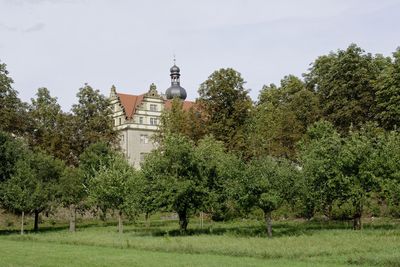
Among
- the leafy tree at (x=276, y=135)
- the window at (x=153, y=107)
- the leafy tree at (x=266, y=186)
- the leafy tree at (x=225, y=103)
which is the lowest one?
the leafy tree at (x=266, y=186)

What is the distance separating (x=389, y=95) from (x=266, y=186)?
24.2m

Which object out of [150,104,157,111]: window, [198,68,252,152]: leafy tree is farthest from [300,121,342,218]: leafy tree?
[150,104,157,111]: window

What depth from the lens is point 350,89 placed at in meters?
58.0

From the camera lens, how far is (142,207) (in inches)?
1565

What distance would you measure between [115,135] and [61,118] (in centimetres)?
665

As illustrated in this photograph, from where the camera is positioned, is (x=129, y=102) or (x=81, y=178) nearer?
(x=81, y=178)

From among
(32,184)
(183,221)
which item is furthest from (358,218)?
(32,184)

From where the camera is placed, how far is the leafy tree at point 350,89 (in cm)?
5741

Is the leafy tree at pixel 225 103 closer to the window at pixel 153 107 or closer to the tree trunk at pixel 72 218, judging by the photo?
the tree trunk at pixel 72 218

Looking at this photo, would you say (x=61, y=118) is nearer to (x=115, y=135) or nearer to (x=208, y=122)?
(x=115, y=135)

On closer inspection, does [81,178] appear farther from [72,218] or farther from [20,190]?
[20,190]

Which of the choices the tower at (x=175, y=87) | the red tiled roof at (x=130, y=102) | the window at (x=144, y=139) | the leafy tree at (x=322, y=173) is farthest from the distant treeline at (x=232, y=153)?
the tower at (x=175, y=87)

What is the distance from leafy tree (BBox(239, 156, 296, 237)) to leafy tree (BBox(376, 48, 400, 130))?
65.8ft

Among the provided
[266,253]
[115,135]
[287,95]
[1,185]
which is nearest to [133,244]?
[266,253]
